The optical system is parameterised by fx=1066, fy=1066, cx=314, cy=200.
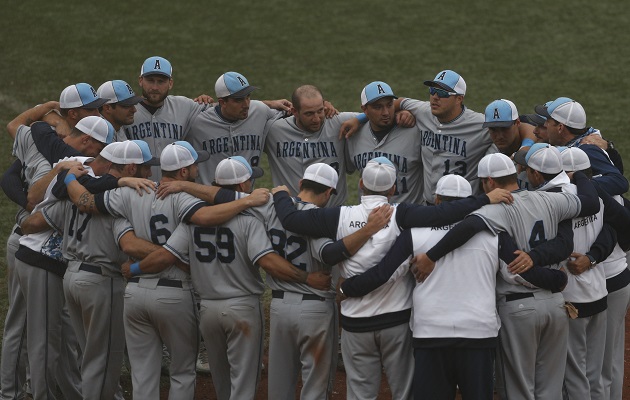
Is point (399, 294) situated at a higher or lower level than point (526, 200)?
lower

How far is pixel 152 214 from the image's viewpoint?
6508mm

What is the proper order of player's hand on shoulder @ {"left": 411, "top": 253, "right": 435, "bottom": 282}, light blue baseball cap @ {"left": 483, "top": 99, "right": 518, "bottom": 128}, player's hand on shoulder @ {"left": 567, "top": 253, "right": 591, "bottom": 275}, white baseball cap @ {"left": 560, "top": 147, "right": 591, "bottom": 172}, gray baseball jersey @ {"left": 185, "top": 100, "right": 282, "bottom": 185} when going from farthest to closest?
gray baseball jersey @ {"left": 185, "top": 100, "right": 282, "bottom": 185} → light blue baseball cap @ {"left": 483, "top": 99, "right": 518, "bottom": 128} → white baseball cap @ {"left": 560, "top": 147, "right": 591, "bottom": 172} → player's hand on shoulder @ {"left": 567, "top": 253, "right": 591, "bottom": 275} → player's hand on shoulder @ {"left": 411, "top": 253, "right": 435, "bottom": 282}

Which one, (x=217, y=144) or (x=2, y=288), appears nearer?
(x=217, y=144)

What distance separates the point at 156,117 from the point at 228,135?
1.88 ft

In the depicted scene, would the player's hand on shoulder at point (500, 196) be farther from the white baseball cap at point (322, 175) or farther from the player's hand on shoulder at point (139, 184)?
the player's hand on shoulder at point (139, 184)

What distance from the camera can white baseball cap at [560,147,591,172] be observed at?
668 centimetres

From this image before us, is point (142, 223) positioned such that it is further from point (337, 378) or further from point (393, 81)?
point (393, 81)

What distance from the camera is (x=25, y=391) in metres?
7.62

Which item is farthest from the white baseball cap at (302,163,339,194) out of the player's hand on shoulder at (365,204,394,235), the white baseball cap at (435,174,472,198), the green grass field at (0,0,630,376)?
the green grass field at (0,0,630,376)

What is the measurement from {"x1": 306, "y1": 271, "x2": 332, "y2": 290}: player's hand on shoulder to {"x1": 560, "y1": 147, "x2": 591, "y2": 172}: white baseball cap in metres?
1.68

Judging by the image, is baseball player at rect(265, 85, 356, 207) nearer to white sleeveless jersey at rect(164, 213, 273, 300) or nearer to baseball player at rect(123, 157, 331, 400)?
baseball player at rect(123, 157, 331, 400)

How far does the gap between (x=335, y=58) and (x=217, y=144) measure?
7361mm

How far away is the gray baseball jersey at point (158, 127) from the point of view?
26.7 ft

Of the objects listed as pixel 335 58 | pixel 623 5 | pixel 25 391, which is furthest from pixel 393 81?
pixel 25 391
